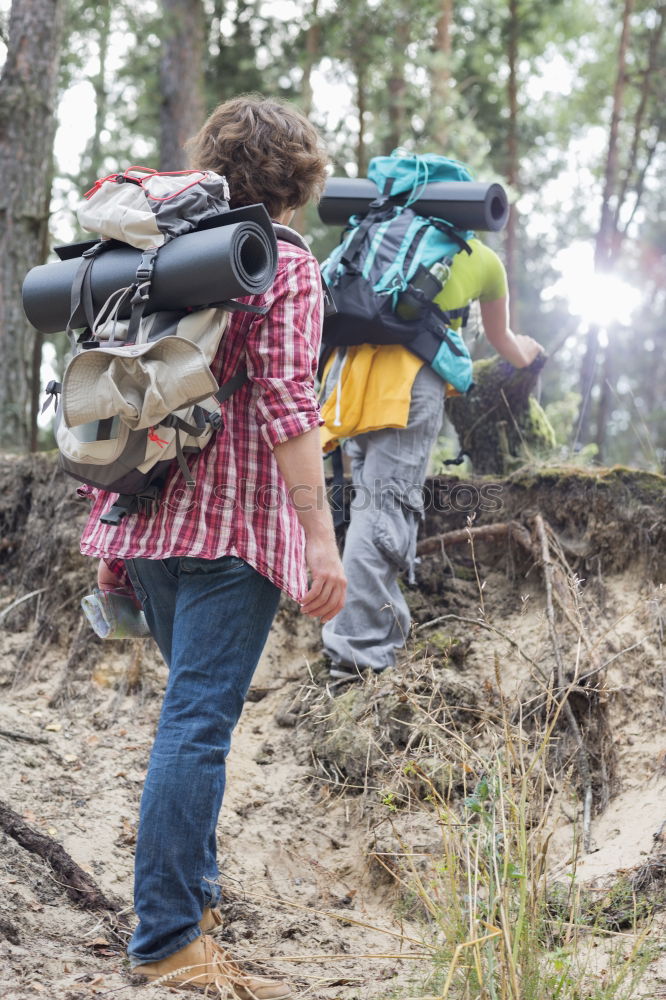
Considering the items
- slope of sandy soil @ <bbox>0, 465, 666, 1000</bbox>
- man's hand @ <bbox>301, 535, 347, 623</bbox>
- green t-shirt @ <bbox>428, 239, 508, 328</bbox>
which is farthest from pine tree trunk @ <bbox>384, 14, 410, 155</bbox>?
man's hand @ <bbox>301, 535, 347, 623</bbox>

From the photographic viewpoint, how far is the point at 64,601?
4.85 metres

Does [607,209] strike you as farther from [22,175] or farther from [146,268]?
[146,268]

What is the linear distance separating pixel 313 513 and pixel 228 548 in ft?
0.77

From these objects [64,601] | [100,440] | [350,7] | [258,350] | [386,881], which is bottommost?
[386,881]

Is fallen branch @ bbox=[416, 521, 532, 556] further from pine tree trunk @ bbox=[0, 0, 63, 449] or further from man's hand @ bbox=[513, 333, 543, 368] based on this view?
pine tree trunk @ bbox=[0, 0, 63, 449]

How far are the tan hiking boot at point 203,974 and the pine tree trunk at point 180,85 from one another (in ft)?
30.4

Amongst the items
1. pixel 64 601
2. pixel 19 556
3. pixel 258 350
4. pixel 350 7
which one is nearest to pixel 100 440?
pixel 258 350

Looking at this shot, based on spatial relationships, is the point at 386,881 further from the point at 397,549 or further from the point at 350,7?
the point at 350,7

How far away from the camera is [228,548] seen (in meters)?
2.27

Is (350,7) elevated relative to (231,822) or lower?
elevated

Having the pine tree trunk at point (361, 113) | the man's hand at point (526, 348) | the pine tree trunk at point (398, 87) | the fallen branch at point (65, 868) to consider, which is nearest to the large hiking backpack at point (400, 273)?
the man's hand at point (526, 348)

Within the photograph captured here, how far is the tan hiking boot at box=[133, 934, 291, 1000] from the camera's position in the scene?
210 cm

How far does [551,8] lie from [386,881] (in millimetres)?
13480

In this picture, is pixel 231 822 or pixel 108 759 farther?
pixel 108 759
